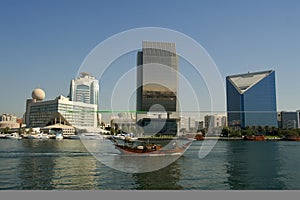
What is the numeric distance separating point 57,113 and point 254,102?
6884cm

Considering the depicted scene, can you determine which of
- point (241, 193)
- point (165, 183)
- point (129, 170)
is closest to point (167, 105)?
point (129, 170)

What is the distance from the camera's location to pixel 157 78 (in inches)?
2178

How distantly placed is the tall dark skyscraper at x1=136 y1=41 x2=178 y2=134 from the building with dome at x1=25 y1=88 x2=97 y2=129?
38862 millimetres

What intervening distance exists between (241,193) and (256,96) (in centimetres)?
11658

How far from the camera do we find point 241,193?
946 cm

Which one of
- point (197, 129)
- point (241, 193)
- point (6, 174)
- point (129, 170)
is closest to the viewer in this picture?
point (241, 193)

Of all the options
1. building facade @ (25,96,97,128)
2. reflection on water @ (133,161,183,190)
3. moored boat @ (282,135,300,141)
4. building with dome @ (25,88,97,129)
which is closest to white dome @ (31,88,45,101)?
building with dome @ (25,88,97,129)

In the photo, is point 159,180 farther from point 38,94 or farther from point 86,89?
point 86,89

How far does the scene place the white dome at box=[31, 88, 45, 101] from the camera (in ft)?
359

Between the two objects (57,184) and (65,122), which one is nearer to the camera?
(57,184)

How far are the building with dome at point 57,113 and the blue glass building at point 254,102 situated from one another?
1924 inches

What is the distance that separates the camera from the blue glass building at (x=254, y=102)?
116375 millimetres

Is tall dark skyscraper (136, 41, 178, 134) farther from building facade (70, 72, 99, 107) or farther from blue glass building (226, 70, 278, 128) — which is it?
building facade (70, 72, 99, 107)

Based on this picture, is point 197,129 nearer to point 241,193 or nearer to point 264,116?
point 264,116
